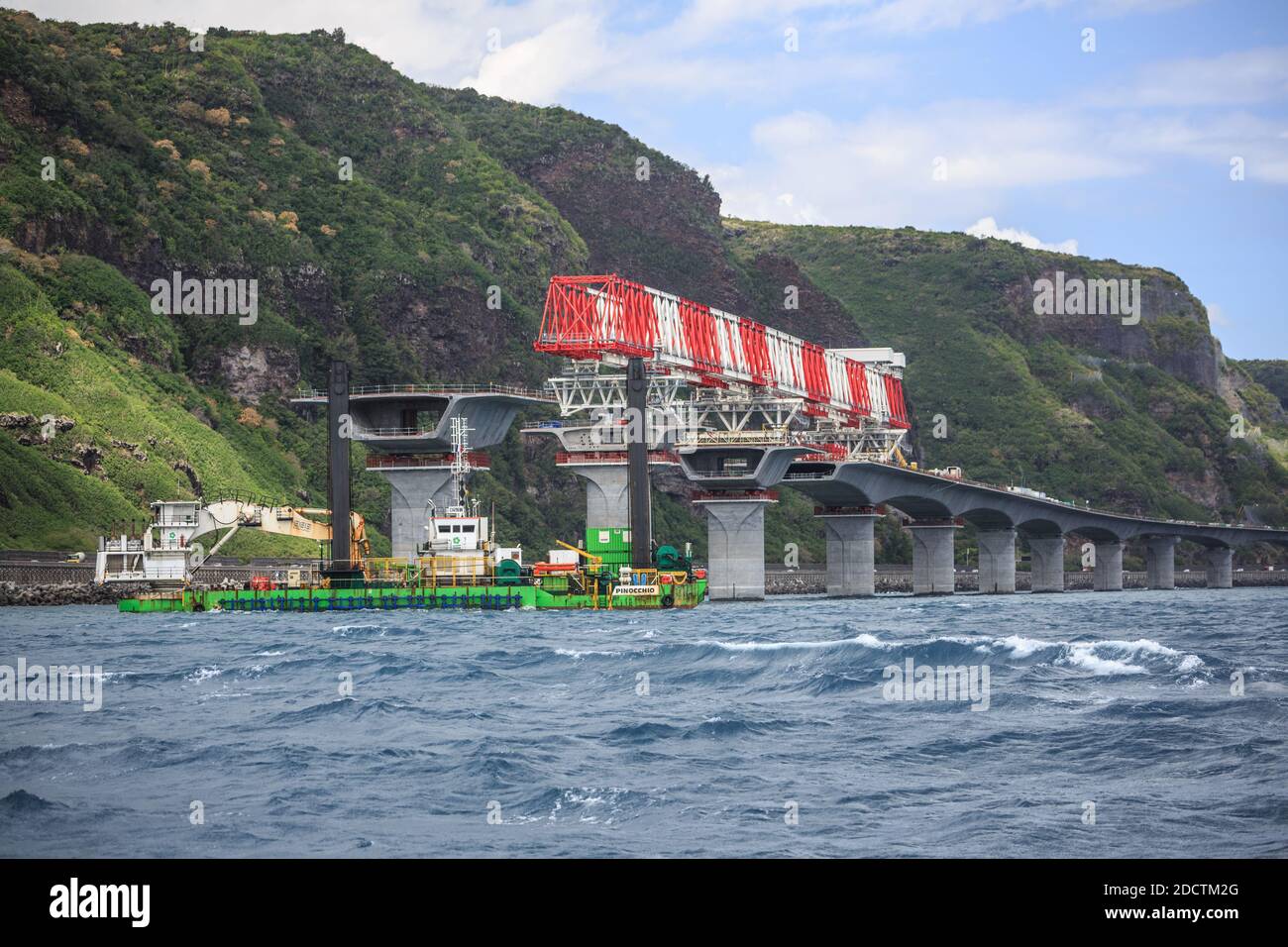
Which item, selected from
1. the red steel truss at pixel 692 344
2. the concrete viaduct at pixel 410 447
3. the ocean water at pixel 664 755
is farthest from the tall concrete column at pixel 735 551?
the ocean water at pixel 664 755

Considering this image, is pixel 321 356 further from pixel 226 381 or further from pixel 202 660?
pixel 202 660

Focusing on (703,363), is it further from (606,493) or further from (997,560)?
(997,560)

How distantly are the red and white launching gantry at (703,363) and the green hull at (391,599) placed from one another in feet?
94.8

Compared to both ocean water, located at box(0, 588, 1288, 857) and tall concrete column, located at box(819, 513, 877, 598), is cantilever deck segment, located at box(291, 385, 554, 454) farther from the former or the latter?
ocean water, located at box(0, 588, 1288, 857)

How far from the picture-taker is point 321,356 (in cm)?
18150

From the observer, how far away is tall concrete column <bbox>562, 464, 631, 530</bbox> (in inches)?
5290

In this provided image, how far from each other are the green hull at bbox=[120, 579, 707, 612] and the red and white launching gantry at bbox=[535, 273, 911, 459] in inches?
Answer: 1137

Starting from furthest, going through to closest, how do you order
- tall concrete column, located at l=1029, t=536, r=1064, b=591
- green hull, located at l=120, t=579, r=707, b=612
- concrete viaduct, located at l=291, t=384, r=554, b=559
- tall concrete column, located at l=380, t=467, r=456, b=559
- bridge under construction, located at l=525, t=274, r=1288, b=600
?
tall concrete column, located at l=1029, t=536, r=1064, b=591 < bridge under construction, located at l=525, t=274, r=1288, b=600 < tall concrete column, located at l=380, t=467, r=456, b=559 < concrete viaduct, located at l=291, t=384, r=554, b=559 < green hull, located at l=120, t=579, r=707, b=612

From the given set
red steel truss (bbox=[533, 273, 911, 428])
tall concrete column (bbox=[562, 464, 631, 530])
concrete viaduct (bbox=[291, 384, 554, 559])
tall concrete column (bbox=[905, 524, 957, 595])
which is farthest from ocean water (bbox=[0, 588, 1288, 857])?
tall concrete column (bbox=[905, 524, 957, 595])

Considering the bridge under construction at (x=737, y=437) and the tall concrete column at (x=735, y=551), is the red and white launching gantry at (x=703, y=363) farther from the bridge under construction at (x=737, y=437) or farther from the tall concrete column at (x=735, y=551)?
the tall concrete column at (x=735, y=551)

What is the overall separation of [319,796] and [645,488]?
268 feet

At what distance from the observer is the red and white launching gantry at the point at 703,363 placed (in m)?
→ 129

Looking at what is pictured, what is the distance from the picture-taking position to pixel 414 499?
419ft
